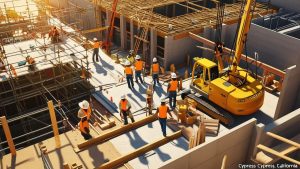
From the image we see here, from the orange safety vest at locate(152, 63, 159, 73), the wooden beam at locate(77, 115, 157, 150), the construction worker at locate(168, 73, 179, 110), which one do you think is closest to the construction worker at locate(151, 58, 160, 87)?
the orange safety vest at locate(152, 63, 159, 73)

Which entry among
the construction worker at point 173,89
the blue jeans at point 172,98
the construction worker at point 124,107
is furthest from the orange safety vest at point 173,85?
the construction worker at point 124,107

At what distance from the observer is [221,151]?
1145 cm

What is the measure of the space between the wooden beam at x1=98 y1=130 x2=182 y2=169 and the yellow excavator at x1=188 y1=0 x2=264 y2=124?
2.68 m

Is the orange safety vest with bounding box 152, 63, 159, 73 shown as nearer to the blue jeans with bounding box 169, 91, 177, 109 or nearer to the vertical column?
the blue jeans with bounding box 169, 91, 177, 109

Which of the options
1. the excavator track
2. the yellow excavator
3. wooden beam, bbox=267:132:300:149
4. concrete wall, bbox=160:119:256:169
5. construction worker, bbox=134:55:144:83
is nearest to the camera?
concrete wall, bbox=160:119:256:169

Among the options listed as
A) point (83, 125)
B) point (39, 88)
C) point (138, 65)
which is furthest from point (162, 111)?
point (39, 88)

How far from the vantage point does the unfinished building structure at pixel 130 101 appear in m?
12.0

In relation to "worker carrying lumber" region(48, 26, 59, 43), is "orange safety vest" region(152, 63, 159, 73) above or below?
below

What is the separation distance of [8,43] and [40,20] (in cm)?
396

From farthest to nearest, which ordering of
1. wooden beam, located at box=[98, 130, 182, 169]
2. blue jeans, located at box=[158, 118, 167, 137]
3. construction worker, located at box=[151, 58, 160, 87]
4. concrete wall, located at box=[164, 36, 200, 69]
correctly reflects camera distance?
concrete wall, located at box=[164, 36, 200, 69] < construction worker, located at box=[151, 58, 160, 87] < blue jeans, located at box=[158, 118, 167, 137] < wooden beam, located at box=[98, 130, 182, 169]

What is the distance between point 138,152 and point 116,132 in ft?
6.14

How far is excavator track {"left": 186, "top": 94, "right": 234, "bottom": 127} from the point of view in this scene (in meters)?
14.9

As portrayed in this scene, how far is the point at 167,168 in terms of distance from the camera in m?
9.82

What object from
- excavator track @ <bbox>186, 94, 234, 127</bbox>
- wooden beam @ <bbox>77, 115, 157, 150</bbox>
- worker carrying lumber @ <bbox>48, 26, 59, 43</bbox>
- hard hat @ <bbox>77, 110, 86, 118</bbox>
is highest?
worker carrying lumber @ <bbox>48, 26, 59, 43</bbox>
